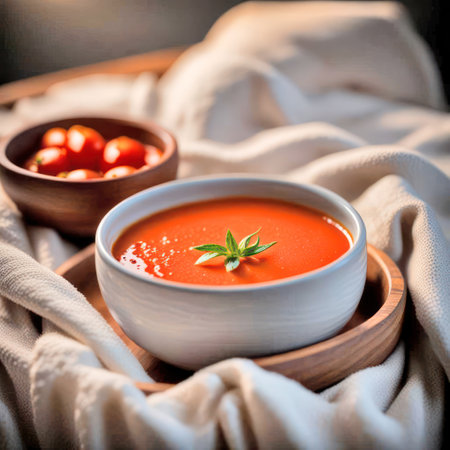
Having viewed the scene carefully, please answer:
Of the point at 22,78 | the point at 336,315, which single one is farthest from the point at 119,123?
the point at 22,78

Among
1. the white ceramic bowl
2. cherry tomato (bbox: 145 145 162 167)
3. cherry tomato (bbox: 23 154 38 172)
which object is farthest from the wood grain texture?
the white ceramic bowl

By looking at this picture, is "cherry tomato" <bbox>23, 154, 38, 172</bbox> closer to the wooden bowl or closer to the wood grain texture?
the wooden bowl

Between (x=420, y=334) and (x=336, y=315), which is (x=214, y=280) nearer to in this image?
(x=336, y=315)

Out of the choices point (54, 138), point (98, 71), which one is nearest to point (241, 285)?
point (54, 138)

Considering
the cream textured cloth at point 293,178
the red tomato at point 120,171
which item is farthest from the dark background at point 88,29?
the red tomato at point 120,171

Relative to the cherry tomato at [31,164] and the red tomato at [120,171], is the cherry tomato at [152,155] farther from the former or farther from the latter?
the cherry tomato at [31,164]

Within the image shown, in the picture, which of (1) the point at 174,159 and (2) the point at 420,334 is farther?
(1) the point at 174,159

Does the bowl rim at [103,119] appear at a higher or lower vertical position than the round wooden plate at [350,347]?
higher

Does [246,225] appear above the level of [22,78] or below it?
above
